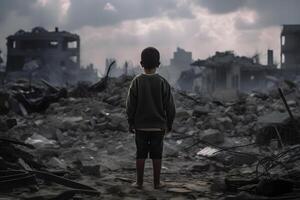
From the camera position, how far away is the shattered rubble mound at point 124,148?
13.4ft

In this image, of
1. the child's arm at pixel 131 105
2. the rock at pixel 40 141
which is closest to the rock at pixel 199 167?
the child's arm at pixel 131 105

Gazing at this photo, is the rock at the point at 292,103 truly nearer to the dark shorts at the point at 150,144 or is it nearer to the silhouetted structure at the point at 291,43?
the dark shorts at the point at 150,144

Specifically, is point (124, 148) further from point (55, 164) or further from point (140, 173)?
point (140, 173)

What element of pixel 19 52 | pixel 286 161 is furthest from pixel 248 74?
pixel 286 161

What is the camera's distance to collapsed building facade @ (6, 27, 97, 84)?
44.8 metres

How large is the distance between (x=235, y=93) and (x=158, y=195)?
41.5 feet

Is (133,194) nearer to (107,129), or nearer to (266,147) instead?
(266,147)

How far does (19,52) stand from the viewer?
151 ft

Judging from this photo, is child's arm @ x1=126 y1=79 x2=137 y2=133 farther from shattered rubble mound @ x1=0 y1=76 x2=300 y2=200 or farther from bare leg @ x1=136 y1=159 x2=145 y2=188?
shattered rubble mound @ x1=0 y1=76 x2=300 y2=200

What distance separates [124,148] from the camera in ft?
25.1

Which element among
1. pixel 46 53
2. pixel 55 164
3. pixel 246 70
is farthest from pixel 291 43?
pixel 55 164

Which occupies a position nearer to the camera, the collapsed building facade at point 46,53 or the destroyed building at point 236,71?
the destroyed building at point 236,71

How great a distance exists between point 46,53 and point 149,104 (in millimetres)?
42500

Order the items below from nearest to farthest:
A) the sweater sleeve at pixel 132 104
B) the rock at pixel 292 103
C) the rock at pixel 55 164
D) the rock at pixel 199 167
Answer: the sweater sleeve at pixel 132 104
the rock at pixel 55 164
the rock at pixel 199 167
the rock at pixel 292 103
